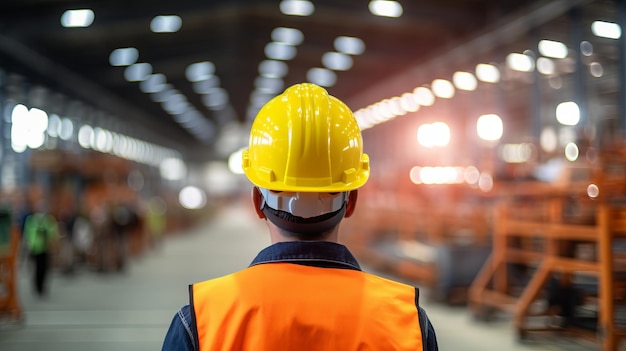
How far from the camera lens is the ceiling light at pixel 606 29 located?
37.9 ft

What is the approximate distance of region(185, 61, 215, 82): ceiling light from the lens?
2741 centimetres

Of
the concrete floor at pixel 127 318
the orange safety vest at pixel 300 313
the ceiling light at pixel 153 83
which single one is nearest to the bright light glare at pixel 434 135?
the concrete floor at pixel 127 318

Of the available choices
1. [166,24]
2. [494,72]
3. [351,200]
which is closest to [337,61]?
[494,72]

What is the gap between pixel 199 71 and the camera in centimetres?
2875

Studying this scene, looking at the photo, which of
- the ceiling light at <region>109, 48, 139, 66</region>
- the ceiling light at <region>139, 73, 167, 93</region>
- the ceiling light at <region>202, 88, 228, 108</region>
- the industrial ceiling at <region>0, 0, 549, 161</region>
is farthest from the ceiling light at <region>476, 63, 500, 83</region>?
the ceiling light at <region>202, 88, 228, 108</region>

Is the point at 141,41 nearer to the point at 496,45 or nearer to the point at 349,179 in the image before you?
the point at 496,45

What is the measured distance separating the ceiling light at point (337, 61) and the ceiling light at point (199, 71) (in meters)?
5.50

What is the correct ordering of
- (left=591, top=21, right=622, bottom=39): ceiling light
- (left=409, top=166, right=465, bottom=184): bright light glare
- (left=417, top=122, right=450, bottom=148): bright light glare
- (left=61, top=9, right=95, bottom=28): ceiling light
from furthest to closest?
(left=417, top=122, right=450, bottom=148): bright light glare → (left=61, top=9, right=95, bottom=28): ceiling light → (left=409, top=166, right=465, bottom=184): bright light glare → (left=591, top=21, right=622, bottom=39): ceiling light

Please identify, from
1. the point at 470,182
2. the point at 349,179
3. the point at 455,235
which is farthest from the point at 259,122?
the point at 470,182

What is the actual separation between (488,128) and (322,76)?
1223 centimetres

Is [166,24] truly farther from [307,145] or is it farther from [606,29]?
[307,145]

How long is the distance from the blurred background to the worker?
5.11 m

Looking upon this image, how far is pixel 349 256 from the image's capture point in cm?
157

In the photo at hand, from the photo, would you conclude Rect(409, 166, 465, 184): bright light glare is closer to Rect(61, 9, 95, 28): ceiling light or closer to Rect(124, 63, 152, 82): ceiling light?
Rect(61, 9, 95, 28): ceiling light
